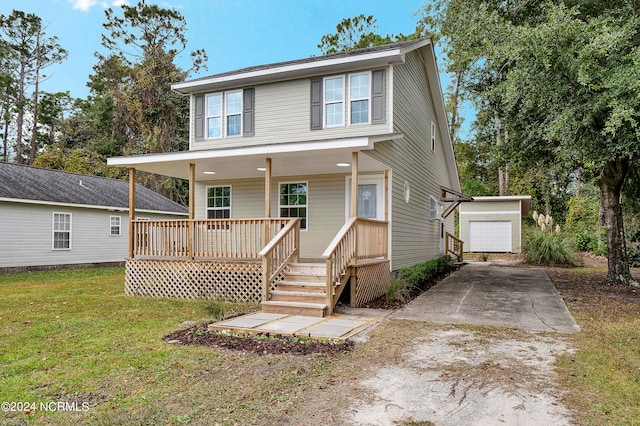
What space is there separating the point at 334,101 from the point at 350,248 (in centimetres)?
446

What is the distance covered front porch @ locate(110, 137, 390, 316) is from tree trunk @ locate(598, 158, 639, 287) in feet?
20.4

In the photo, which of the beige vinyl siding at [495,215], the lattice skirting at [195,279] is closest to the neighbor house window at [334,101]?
the lattice skirting at [195,279]

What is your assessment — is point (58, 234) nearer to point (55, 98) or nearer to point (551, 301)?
point (551, 301)

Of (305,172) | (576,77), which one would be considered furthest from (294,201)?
(576,77)

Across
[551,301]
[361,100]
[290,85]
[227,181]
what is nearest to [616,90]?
[551,301]

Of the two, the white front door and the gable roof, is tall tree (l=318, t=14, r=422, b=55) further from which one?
the white front door

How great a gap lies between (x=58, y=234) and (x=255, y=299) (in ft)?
40.2

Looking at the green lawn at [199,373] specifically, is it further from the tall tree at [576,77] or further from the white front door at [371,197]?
the white front door at [371,197]

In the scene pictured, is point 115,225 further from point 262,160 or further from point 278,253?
point 278,253

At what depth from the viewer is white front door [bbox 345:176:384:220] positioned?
11070 mm

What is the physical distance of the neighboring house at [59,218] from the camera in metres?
16.2

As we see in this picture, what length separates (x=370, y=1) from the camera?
32.0m

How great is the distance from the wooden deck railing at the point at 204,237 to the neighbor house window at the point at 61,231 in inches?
344

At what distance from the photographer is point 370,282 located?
9.42m
